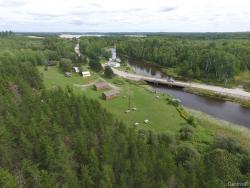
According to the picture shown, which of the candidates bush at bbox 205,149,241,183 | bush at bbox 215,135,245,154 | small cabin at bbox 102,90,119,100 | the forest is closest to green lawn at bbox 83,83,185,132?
small cabin at bbox 102,90,119,100

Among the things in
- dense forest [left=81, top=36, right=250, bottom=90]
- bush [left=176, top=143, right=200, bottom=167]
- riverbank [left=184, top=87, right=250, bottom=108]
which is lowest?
riverbank [left=184, top=87, right=250, bottom=108]

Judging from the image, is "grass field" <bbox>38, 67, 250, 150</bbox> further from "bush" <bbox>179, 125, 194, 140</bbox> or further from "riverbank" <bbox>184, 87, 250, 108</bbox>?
"riverbank" <bbox>184, 87, 250, 108</bbox>

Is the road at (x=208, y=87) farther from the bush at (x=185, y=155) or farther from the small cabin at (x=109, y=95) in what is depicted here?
the bush at (x=185, y=155)

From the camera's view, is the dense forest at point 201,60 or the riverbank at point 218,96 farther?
the dense forest at point 201,60

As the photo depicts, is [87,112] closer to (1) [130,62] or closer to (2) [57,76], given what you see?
(2) [57,76]

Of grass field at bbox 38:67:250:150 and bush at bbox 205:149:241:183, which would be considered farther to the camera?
grass field at bbox 38:67:250:150

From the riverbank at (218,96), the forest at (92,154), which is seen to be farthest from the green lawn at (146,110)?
the riverbank at (218,96)

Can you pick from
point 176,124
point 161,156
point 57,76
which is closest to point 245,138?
point 176,124

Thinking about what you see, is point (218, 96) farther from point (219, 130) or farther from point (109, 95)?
point (109, 95)

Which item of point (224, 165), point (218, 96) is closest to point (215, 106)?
point (218, 96)
